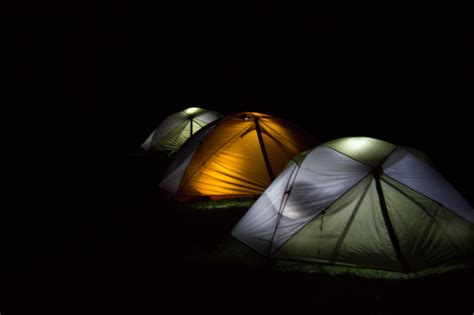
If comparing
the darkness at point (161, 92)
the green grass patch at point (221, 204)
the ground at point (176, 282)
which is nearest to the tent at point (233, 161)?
the green grass patch at point (221, 204)

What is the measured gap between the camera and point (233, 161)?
9086 millimetres

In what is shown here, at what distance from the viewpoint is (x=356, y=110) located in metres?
27.6

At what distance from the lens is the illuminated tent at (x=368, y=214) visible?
213 inches

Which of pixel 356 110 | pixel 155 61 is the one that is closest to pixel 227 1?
pixel 155 61

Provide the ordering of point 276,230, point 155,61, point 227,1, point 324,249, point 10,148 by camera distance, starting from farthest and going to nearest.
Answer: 1. point 227,1
2. point 155,61
3. point 10,148
4. point 276,230
5. point 324,249

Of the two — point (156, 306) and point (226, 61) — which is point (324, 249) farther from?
point (226, 61)

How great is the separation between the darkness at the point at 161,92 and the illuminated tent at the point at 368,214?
1728 millimetres

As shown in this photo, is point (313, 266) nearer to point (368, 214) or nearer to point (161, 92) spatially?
point (368, 214)

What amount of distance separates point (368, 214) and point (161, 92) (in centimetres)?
4511

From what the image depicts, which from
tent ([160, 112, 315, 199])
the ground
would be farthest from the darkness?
tent ([160, 112, 315, 199])

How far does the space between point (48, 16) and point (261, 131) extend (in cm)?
6991

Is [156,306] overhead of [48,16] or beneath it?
beneath

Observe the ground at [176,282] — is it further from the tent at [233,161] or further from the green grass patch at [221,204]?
the tent at [233,161]

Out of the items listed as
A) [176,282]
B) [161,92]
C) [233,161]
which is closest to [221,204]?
[233,161]
